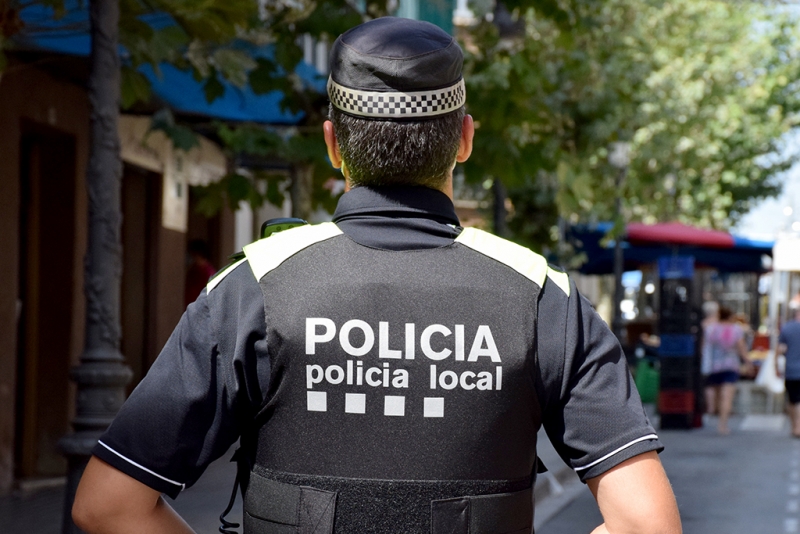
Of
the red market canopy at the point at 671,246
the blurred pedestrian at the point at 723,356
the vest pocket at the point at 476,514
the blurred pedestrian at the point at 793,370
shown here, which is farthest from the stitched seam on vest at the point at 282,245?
the red market canopy at the point at 671,246

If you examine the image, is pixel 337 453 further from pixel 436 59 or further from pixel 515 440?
pixel 436 59

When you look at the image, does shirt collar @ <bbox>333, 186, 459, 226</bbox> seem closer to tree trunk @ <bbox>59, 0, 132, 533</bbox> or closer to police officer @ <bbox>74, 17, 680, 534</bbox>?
police officer @ <bbox>74, 17, 680, 534</bbox>

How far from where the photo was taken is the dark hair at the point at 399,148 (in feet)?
6.23

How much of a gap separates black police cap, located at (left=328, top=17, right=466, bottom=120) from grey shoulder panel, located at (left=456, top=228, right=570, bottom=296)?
211mm

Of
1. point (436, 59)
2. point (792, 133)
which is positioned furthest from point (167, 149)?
point (792, 133)

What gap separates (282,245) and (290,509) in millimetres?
422

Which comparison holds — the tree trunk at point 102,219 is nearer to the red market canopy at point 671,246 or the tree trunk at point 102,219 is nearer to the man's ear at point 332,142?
the man's ear at point 332,142

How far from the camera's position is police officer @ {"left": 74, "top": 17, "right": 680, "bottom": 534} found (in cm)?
179

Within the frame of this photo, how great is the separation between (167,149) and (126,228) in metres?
1.24

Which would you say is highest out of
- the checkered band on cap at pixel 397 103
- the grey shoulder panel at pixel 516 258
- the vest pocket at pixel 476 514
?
the checkered band on cap at pixel 397 103

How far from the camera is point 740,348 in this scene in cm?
1727

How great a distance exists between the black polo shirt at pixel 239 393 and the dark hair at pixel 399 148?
0.13m

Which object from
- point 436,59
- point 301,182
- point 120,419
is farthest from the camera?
point 301,182

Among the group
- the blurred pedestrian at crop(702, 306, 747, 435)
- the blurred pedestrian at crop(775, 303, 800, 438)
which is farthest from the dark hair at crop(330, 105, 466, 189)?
the blurred pedestrian at crop(702, 306, 747, 435)
